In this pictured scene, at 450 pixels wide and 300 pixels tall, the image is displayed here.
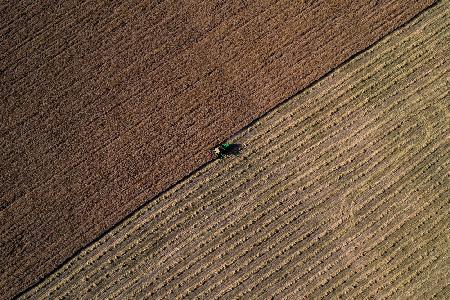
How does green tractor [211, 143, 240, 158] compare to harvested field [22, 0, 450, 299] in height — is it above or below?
above

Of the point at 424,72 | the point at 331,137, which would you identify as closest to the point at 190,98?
the point at 331,137

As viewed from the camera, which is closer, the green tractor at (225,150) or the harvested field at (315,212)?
the harvested field at (315,212)

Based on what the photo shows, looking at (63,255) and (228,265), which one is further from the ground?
(63,255)

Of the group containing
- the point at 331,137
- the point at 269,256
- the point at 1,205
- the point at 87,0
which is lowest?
the point at 269,256

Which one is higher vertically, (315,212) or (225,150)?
(225,150)

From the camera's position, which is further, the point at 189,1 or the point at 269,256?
the point at 189,1

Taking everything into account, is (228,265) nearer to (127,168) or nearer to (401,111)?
(127,168)

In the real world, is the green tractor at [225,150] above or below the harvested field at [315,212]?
above
